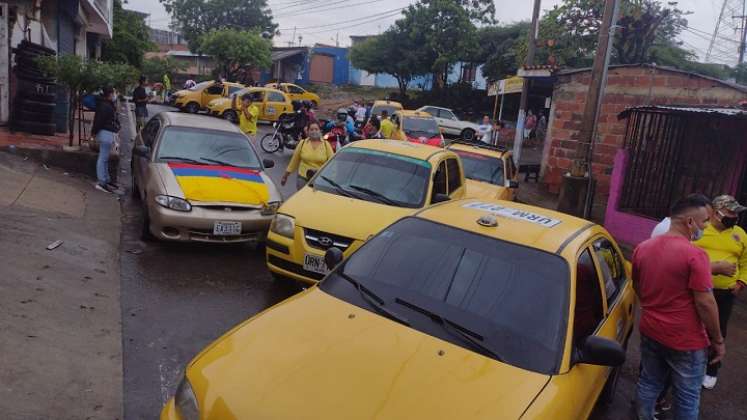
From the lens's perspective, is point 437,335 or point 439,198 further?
point 439,198

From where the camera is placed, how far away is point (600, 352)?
10.2 feet

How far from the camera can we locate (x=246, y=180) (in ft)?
25.3

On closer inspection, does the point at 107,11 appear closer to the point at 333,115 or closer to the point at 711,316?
the point at 333,115

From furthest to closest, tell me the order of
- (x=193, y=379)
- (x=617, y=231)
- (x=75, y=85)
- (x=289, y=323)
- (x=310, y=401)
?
(x=617, y=231) < (x=75, y=85) < (x=289, y=323) < (x=193, y=379) < (x=310, y=401)

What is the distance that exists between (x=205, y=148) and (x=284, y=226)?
2.81 m

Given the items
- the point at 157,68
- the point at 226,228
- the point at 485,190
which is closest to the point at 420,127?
the point at 485,190

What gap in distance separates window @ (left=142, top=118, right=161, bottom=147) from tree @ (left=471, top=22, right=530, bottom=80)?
26.6 metres

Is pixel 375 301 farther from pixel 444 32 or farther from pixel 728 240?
pixel 444 32

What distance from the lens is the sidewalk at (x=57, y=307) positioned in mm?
3754

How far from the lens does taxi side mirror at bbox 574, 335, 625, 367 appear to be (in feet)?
10.2

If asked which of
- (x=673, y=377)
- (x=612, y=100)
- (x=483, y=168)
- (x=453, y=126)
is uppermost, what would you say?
(x=612, y=100)

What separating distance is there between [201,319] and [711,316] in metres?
4.15

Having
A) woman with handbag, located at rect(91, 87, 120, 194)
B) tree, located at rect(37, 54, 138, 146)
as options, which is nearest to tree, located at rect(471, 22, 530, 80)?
tree, located at rect(37, 54, 138, 146)

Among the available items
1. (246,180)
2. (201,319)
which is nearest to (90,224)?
(246,180)
